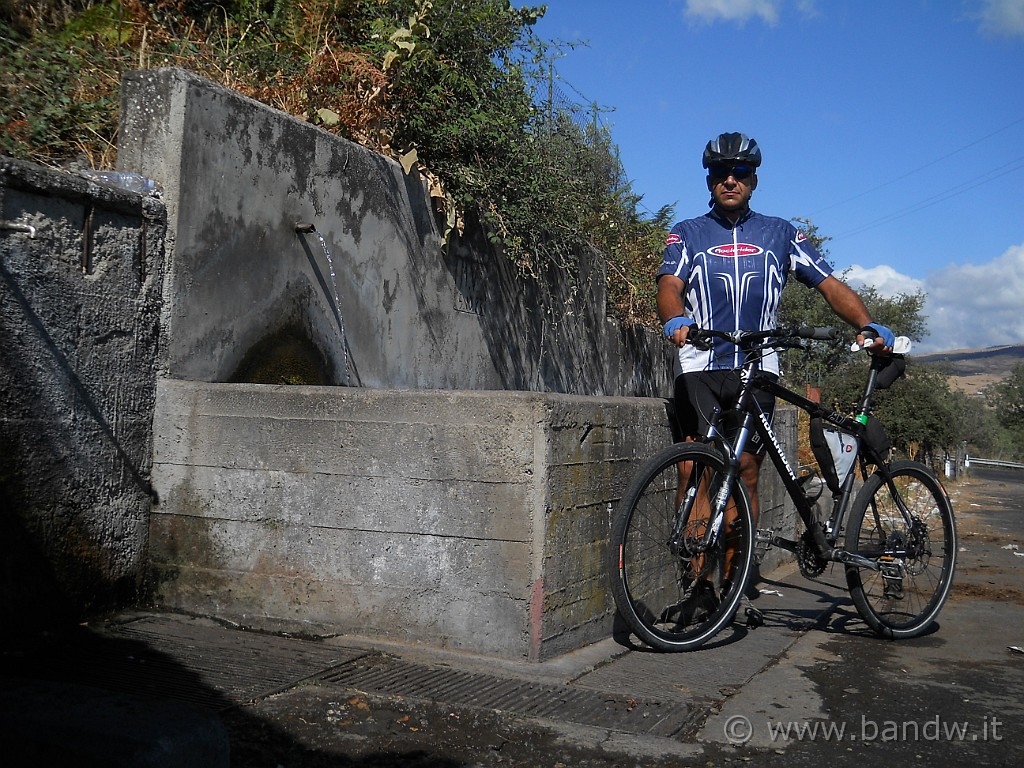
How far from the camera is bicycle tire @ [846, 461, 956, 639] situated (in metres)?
4.47

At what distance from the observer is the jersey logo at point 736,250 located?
446 cm

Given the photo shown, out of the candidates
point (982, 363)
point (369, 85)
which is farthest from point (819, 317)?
point (982, 363)

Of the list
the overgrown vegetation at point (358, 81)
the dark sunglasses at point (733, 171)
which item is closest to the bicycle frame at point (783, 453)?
the dark sunglasses at point (733, 171)

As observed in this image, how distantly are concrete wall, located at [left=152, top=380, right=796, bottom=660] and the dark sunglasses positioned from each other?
3.73 feet

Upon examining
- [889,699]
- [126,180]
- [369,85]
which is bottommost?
[889,699]

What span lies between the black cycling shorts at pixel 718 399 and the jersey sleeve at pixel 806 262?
62 cm

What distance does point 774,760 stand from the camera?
285 centimetres

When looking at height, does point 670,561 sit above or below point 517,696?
above

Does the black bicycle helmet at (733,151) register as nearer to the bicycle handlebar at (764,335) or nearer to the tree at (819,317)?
the bicycle handlebar at (764,335)

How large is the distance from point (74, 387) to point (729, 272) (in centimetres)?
278

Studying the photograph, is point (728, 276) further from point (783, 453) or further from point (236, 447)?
point (236, 447)

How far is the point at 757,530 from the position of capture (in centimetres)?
430

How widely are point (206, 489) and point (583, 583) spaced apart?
1637 millimetres

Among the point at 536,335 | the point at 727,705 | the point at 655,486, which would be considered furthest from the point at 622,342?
the point at 727,705
